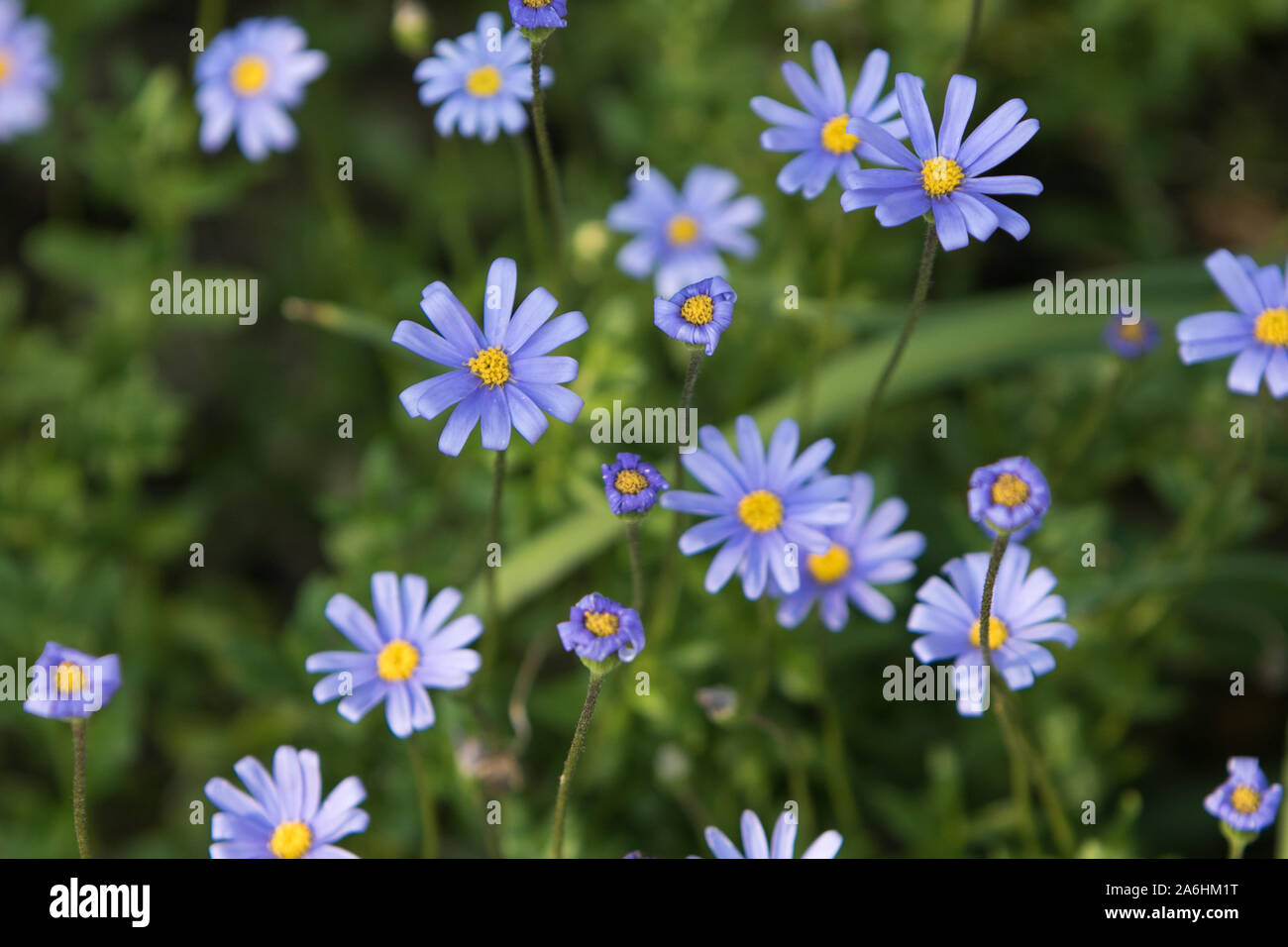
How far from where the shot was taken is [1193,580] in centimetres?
441

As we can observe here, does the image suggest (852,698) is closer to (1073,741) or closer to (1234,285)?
(1073,741)

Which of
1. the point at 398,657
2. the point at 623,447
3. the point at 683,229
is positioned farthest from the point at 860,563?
the point at 683,229

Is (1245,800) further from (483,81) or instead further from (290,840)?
(483,81)

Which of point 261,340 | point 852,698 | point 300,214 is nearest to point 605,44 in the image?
point 300,214

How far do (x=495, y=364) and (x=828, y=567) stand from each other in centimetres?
134

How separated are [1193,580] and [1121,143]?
3029 millimetres

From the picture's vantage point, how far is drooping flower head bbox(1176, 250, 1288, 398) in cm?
343

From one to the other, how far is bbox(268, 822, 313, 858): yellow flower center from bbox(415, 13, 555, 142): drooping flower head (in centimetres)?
218

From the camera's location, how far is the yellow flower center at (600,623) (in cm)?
301

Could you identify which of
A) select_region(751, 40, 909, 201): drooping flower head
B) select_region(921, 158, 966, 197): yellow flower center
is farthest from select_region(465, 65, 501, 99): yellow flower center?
select_region(921, 158, 966, 197): yellow flower center

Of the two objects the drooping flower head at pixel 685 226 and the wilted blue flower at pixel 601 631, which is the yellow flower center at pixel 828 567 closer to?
the wilted blue flower at pixel 601 631

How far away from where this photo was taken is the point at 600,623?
3.02 m

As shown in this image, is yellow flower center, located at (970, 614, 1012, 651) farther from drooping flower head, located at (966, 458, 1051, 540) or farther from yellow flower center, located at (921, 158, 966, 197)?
yellow flower center, located at (921, 158, 966, 197)

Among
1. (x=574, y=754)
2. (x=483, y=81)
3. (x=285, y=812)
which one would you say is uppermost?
(x=483, y=81)
